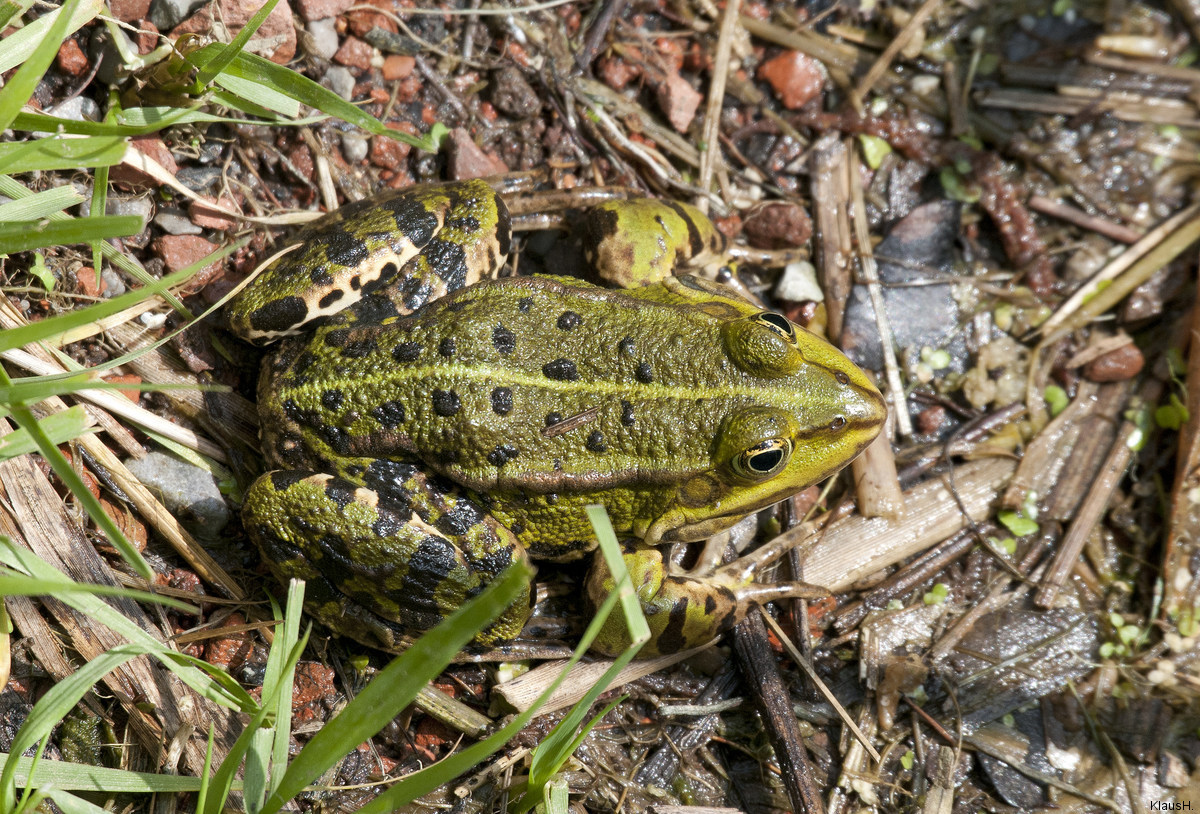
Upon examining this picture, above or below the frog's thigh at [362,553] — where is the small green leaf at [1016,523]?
below

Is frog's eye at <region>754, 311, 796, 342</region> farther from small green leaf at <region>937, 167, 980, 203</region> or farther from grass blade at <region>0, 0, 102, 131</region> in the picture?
grass blade at <region>0, 0, 102, 131</region>

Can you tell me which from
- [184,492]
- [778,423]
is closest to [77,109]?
[184,492]

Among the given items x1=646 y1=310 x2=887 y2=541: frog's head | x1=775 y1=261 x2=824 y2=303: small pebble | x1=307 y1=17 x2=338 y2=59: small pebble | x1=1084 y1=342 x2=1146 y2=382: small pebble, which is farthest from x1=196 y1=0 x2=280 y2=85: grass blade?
x1=1084 y1=342 x2=1146 y2=382: small pebble

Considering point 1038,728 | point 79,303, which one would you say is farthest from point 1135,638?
point 79,303

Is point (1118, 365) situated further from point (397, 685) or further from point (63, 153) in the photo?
point (63, 153)

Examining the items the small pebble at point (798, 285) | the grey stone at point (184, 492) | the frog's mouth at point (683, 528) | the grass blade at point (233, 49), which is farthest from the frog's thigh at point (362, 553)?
the small pebble at point (798, 285)

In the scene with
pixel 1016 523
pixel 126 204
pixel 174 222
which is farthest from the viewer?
pixel 1016 523

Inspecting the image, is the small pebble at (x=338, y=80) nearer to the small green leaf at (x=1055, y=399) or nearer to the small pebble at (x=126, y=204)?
the small pebble at (x=126, y=204)
